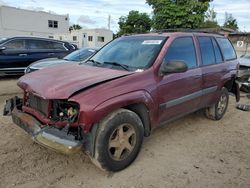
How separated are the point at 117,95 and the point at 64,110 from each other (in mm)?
675

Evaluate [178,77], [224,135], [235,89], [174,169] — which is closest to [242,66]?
[235,89]

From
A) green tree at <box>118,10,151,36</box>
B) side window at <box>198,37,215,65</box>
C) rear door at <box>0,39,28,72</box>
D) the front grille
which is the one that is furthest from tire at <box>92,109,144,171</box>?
green tree at <box>118,10,151,36</box>

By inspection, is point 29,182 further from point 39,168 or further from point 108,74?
point 108,74

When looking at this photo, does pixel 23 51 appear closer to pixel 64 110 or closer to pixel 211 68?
pixel 211 68

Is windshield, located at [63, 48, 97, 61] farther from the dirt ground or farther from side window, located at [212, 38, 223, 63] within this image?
side window, located at [212, 38, 223, 63]

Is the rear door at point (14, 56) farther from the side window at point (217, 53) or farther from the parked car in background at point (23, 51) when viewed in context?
the side window at point (217, 53)

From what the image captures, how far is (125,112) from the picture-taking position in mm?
3582

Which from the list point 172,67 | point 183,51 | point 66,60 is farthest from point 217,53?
point 66,60

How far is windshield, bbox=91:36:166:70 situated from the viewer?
13.7 ft

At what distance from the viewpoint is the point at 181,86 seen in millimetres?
4473

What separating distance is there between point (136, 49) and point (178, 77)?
2.62 feet

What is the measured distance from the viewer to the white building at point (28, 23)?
3516 centimetres

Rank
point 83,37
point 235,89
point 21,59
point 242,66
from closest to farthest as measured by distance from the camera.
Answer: point 235,89 < point 242,66 < point 21,59 < point 83,37

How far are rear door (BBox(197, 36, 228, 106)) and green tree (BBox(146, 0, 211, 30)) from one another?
24921mm
